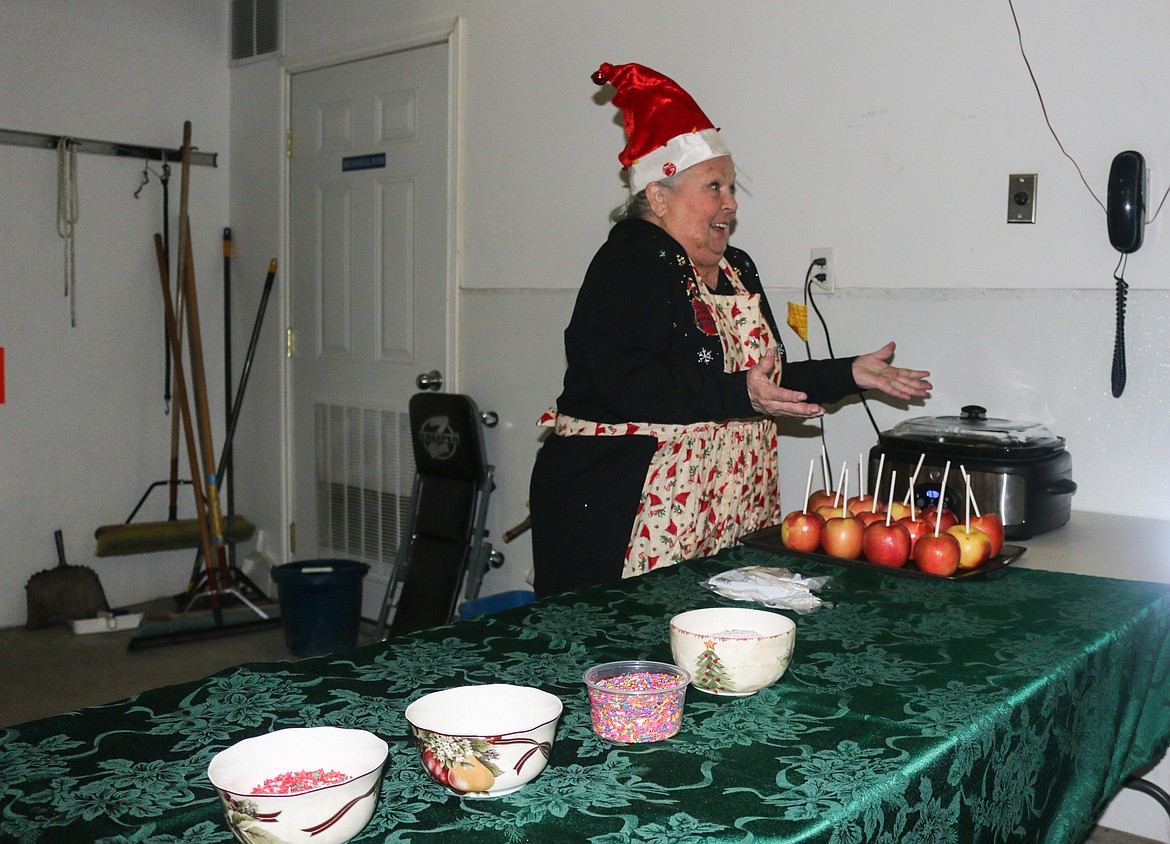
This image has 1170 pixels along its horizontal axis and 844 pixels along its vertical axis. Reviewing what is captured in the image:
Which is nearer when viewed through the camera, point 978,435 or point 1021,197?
point 978,435

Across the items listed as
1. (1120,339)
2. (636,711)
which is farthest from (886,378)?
(636,711)

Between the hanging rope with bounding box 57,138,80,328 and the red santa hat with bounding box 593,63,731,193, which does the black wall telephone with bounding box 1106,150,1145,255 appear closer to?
the red santa hat with bounding box 593,63,731,193

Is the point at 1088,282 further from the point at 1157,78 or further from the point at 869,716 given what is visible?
the point at 869,716

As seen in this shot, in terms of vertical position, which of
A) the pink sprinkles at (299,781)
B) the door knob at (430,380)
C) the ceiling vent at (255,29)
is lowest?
the pink sprinkles at (299,781)

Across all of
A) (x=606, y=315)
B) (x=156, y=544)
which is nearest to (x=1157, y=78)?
(x=606, y=315)

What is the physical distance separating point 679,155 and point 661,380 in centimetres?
60

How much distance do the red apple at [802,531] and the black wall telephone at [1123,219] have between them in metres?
0.90

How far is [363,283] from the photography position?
4293 mm

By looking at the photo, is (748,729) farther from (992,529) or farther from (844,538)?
(992,529)

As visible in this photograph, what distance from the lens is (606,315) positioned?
7.23ft

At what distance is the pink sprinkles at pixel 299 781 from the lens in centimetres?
99

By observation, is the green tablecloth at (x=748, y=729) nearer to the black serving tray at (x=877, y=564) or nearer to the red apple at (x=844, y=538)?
the black serving tray at (x=877, y=564)

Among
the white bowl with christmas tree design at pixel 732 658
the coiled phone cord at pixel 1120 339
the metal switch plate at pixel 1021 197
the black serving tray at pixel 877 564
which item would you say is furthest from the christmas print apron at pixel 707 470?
the white bowl with christmas tree design at pixel 732 658

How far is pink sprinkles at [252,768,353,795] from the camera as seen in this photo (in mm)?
987
